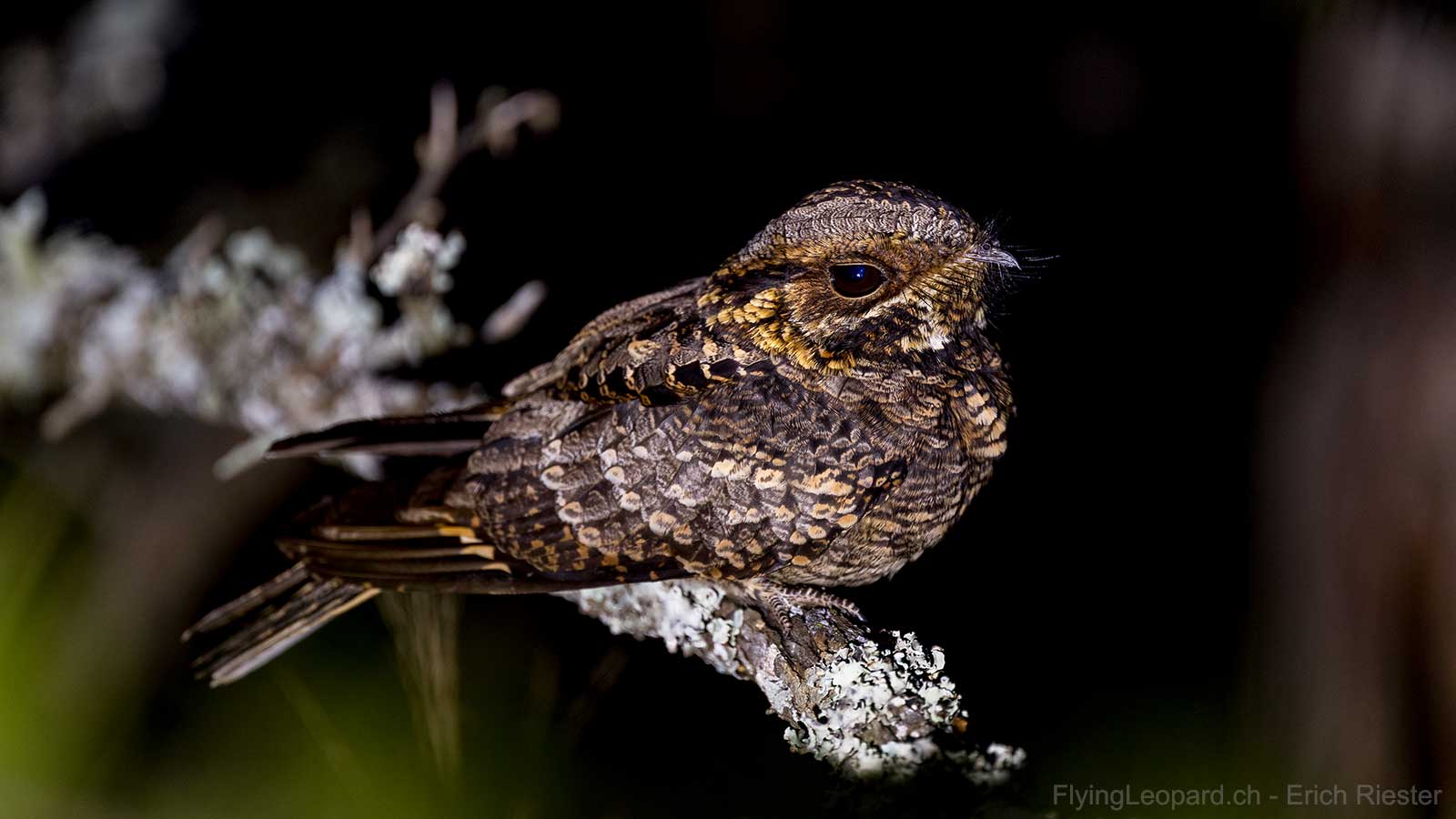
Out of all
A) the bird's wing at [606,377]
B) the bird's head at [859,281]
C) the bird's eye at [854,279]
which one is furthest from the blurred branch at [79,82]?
the bird's eye at [854,279]

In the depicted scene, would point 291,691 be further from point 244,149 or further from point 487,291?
point 244,149

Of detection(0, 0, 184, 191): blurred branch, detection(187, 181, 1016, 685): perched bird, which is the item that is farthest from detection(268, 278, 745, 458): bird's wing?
detection(0, 0, 184, 191): blurred branch

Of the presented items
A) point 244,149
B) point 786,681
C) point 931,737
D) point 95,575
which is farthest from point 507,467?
point 244,149

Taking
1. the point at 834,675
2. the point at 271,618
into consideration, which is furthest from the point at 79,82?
the point at 834,675

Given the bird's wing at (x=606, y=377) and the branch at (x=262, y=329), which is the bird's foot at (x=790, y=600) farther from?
the bird's wing at (x=606, y=377)

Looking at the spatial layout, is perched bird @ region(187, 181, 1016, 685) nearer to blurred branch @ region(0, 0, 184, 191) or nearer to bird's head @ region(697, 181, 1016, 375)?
bird's head @ region(697, 181, 1016, 375)

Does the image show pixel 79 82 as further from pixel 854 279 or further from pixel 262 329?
pixel 854 279

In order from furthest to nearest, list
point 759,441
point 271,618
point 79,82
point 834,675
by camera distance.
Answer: point 79,82 → point 271,618 → point 759,441 → point 834,675

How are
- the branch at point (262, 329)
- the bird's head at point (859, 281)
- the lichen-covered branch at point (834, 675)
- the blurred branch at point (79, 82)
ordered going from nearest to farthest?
the lichen-covered branch at point (834, 675) < the bird's head at point (859, 281) < the branch at point (262, 329) < the blurred branch at point (79, 82)
